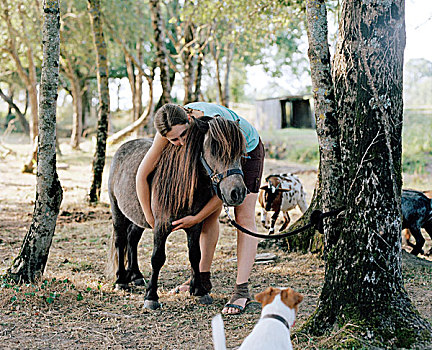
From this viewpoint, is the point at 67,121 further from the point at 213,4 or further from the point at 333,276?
the point at 333,276

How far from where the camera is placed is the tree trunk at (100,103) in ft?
31.0

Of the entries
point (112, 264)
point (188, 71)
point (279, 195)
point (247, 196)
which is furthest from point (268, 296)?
point (188, 71)

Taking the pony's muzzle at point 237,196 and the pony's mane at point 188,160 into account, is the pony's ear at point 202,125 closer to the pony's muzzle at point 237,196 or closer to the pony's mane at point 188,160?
the pony's mane at point 188,160

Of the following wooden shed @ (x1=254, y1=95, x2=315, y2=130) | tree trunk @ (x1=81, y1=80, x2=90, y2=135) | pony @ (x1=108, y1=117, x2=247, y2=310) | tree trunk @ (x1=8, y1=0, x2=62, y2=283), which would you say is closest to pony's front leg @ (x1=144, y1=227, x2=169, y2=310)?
pony @ (x1=108, y1=117, x2=247, y2=310)

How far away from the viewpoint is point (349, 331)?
2.86 meters

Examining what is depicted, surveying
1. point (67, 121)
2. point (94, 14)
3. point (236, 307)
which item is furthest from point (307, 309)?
point (67, 121)

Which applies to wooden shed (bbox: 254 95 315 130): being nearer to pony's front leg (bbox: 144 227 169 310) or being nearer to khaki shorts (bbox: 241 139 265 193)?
khaki shorts (bbox: 241 139 265 193)

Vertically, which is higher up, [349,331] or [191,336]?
[349,331]

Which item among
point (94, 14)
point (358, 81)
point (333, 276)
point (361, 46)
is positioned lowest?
point (333, 276)

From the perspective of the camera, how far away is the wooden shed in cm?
3173

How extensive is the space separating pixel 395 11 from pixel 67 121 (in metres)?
46.1

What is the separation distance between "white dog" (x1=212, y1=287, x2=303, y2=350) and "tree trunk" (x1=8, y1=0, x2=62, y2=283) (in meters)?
2.69

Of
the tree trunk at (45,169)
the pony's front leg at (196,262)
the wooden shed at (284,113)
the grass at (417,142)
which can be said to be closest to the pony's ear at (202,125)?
the pony's front leg at (196,262)

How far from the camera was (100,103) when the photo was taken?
31.3ft
